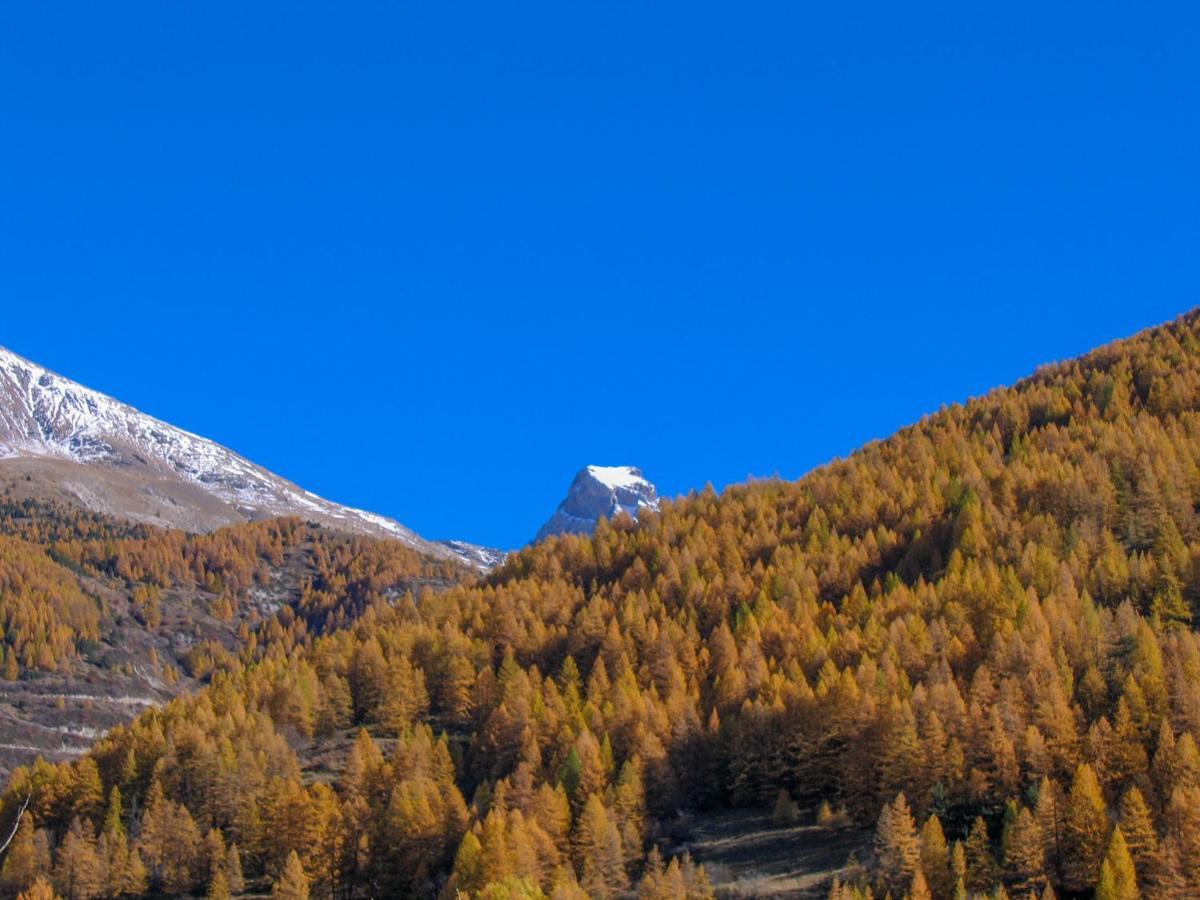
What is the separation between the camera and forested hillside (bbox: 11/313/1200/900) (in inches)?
3684

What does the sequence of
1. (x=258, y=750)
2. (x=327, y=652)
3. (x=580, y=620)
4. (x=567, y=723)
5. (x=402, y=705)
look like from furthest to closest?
(x=327, y=652), (x=580, y=620), (x=402, y=705), (x=258, y=750), (x=567, y=723)

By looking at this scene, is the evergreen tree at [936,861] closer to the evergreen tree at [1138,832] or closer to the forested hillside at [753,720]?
the forested hillside at [753,720]

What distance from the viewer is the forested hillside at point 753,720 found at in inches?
3684

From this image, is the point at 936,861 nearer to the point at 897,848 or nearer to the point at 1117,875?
the point at 897,848

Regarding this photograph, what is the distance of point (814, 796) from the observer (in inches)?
4326

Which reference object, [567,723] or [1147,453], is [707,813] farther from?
[1147,453]

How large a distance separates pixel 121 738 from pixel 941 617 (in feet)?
300

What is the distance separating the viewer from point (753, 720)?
378 feet

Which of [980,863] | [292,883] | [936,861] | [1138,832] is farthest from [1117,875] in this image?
[292,883]

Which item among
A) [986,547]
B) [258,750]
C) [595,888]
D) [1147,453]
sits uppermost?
[1147,453]

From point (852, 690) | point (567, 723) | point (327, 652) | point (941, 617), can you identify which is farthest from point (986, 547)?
point (327, 652)

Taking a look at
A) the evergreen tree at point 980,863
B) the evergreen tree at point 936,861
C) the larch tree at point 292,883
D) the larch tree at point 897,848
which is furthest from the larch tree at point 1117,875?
the larch tree at point 292,883

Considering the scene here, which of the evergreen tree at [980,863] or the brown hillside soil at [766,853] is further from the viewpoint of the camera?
the brown hillside soil at [766,853]

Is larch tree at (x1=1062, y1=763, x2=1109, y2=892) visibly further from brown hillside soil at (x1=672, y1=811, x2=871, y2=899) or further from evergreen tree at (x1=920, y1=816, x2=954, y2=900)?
brown hillside soil at (x1=672, y1=811, x2=871, y2=899)
